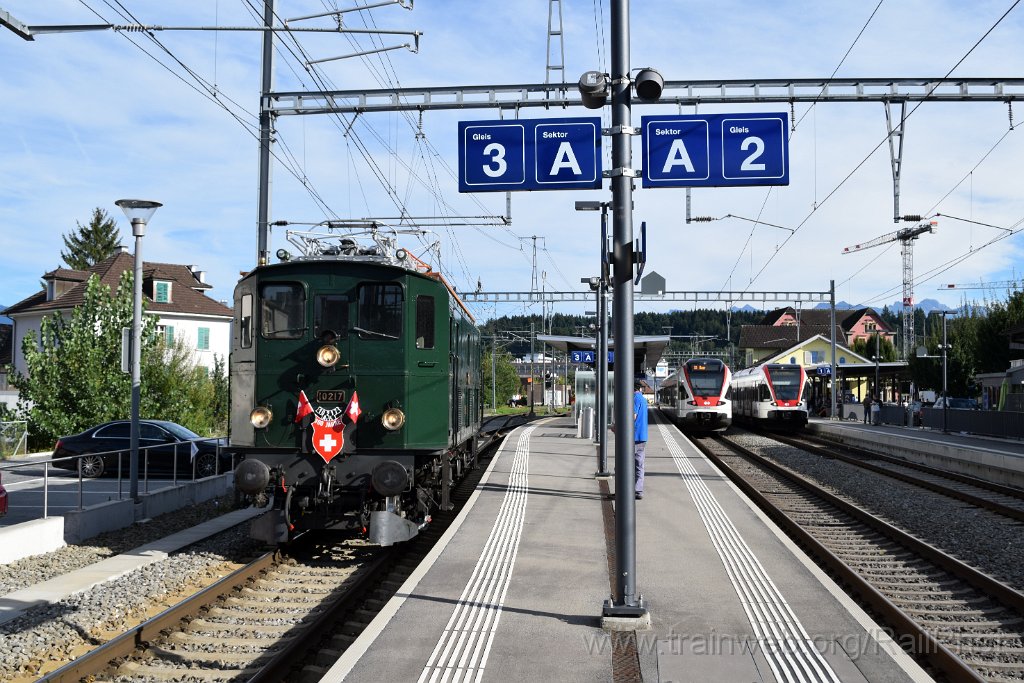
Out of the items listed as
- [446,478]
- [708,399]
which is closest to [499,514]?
[446,478]

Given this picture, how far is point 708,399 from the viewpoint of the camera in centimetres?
3222

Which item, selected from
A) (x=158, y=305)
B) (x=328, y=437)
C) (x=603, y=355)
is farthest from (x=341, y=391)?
(x=158, y=305)

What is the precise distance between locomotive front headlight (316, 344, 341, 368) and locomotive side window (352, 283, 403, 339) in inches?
14.5

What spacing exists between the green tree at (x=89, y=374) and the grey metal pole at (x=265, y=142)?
1161 cm

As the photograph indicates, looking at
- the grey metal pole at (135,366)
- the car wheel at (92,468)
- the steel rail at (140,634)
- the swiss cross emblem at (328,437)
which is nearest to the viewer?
the steel rail at (140,634)

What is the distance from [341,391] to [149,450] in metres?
10.3

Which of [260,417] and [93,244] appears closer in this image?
[260,417]

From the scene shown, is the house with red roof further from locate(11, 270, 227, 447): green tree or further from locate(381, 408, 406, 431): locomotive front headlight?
locate(381, 408, 406, 431): locomotive front headlight

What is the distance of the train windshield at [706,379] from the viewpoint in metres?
32.3

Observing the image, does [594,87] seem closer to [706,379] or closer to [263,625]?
[263,625]

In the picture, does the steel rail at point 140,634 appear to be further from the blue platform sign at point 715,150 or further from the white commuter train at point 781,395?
the white commuter train at point 781,395

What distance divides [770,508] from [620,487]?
7.60 meters

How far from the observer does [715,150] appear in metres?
8.98

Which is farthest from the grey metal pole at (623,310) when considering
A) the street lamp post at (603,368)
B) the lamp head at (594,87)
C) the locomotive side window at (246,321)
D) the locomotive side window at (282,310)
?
the street lamp post at (603,368)
